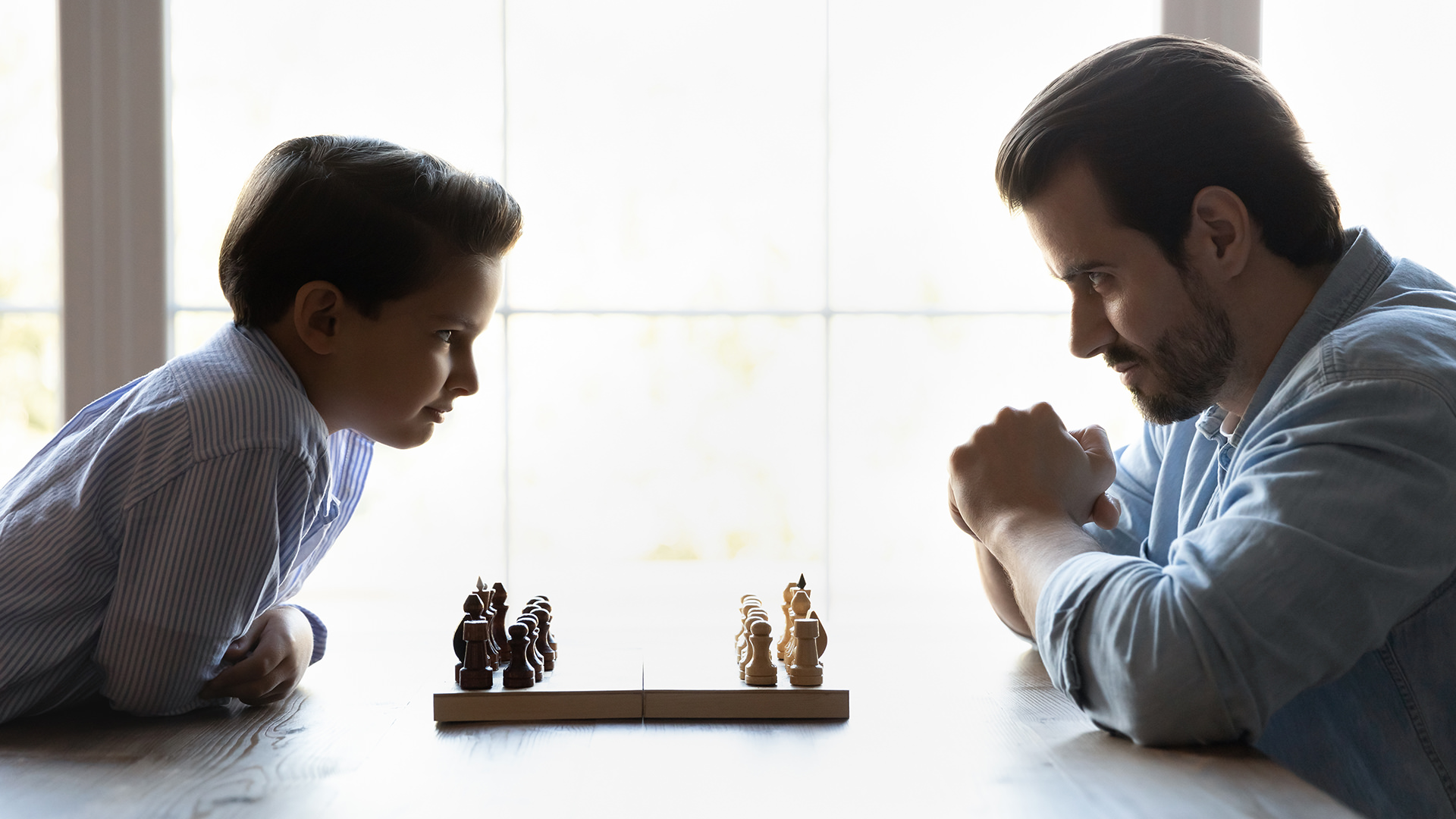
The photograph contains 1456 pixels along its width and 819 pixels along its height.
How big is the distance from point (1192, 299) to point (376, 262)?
37.8 inches

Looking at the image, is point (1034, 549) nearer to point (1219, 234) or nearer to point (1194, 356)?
point (1194, 356)

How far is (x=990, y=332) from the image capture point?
6.19ft

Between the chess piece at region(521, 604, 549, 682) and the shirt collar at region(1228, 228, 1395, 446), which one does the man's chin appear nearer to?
the shirt collar at region(1228, 228, 1395, 446)

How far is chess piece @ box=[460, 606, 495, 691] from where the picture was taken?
41.3 inches

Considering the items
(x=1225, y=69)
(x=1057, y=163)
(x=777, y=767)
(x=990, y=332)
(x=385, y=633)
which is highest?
(x=1225, y=69)

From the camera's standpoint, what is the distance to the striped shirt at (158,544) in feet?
3.45

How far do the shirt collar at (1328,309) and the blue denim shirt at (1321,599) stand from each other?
0.13ft

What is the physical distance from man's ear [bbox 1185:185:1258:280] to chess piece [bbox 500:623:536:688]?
820mm

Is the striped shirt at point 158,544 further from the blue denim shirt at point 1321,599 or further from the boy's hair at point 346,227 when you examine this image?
the blue denim shirt at point 1321,599

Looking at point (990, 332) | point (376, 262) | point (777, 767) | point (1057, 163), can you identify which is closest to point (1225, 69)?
point (1057, 163)

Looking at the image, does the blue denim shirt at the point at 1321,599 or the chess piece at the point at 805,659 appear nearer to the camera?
the blue denim shirt at the point at 1321,599

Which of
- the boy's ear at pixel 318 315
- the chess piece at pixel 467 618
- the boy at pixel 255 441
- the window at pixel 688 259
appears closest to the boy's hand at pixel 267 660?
the boy at pixel 255 441

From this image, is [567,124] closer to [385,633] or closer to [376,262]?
[376,262]

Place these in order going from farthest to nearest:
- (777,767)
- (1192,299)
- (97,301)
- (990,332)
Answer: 1. (990,332)
2. (97,301)
3. (1192,299)
4. (777,767)
